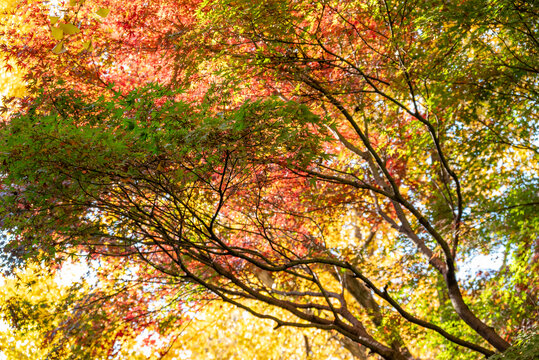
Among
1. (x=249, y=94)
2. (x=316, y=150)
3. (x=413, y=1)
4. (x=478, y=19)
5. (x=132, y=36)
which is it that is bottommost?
(x=316, y=150)

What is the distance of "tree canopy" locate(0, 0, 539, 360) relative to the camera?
3.19 metres

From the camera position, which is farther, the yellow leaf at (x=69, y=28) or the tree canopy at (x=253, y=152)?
the tree canopy at (x=253, y=152)

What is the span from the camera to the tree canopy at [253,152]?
3193mm

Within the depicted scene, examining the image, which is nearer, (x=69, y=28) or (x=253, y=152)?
(x=69, y=28)

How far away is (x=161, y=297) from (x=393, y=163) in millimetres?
4113

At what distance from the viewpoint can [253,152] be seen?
3.28 m

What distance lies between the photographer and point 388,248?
7809mm

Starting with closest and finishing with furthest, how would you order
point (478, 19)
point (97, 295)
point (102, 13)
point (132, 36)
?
point (102, 13), point (478, 19), point (97, 295), point (132, 36)

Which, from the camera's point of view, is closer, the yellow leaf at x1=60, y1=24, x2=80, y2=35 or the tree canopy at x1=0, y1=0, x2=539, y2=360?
the yellow leaf at x1=60, y1=24, x2=80, y2=35

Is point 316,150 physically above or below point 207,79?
below

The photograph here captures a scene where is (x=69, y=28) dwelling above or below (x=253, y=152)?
above

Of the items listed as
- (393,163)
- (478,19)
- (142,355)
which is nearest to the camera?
(478,19)

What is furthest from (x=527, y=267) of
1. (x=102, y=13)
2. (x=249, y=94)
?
(x=102, y=13)

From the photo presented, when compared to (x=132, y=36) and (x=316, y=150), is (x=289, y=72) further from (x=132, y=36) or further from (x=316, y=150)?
(x=132, y=36)
